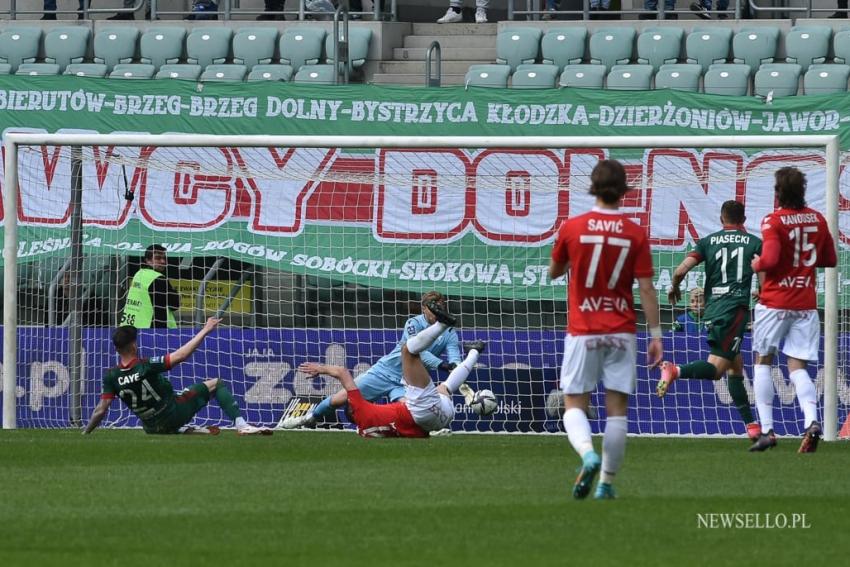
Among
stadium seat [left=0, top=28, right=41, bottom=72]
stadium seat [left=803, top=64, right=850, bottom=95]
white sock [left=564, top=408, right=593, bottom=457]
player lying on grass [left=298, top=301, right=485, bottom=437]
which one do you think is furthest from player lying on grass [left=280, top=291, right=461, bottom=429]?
stadium seat [left=0, top=28, right=41, bottom=72]

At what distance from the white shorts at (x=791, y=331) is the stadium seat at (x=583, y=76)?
800 cm

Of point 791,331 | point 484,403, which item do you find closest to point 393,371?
point 484,403

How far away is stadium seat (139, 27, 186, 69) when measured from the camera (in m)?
22.5

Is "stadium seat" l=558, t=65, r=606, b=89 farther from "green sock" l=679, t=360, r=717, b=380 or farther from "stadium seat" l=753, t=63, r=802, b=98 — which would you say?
"green sock" l=679, t=360, r=717, b=380

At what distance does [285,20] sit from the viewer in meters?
24.5

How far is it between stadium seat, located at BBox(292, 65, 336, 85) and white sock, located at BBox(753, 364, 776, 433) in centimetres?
929

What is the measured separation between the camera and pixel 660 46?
2089 cm

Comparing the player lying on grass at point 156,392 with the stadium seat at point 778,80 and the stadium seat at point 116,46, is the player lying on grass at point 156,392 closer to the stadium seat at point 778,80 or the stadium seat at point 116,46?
the stadium seat at point 778,80

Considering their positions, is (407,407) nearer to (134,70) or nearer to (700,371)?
(700,371)

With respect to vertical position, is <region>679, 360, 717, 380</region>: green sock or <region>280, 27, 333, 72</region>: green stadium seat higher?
<region>280, 27, 333, 72</region>: green stadium seat

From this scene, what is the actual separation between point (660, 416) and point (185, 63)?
9.60m

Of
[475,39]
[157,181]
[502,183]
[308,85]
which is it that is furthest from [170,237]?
[475,39]

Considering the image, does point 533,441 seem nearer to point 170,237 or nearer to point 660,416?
point 660,416

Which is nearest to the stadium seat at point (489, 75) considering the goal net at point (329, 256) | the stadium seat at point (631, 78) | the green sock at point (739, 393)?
the stadium seat at point (631, 78)
